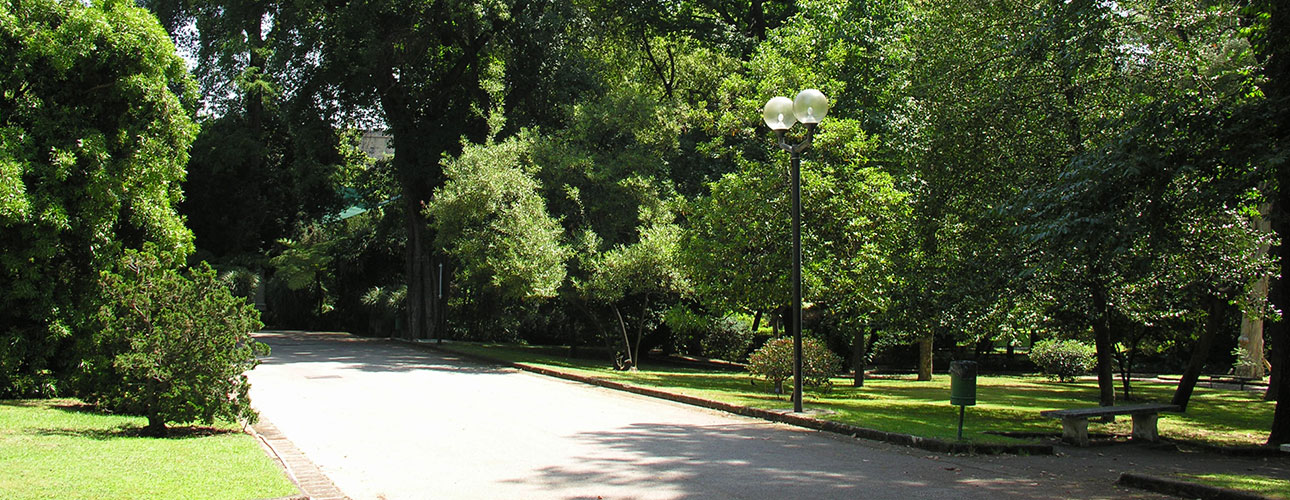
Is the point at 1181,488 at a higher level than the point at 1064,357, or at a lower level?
lower

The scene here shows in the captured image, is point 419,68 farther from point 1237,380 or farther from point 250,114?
point 1237,380

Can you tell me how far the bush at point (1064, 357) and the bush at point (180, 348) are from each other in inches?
918

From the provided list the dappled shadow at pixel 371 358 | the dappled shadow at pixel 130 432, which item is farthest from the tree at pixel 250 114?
the dappled shadow at pixel 130 432

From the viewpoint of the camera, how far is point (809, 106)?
13.1 meters

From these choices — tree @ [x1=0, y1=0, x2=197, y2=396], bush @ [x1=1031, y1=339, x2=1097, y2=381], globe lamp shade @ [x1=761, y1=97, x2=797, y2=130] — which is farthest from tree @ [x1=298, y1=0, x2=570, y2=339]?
bush @ [x1=1031, y1=339, x2=1097, y2=381]

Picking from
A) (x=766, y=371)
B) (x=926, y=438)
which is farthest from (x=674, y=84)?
(x=926, y=438)

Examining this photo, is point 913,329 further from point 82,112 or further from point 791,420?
point 82,112

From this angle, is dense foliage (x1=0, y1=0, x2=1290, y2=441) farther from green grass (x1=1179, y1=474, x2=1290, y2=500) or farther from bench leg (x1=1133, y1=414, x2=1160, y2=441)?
green grass (x1=1179, y1=474, x2=1290, y2=500)

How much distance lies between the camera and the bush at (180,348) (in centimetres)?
983

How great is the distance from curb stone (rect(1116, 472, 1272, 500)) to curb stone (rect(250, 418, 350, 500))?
265 inches

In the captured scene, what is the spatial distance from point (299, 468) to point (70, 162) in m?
7.65

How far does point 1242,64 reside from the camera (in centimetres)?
1316

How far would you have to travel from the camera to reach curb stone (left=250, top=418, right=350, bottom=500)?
7.12 meters

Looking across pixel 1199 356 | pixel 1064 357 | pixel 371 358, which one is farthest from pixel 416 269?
pixel 1199 356
